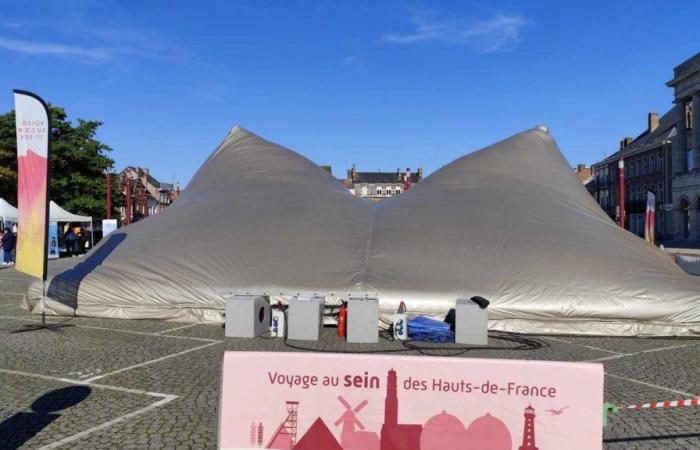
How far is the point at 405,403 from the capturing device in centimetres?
355

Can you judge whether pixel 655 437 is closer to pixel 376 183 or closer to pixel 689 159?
pixel 689 159

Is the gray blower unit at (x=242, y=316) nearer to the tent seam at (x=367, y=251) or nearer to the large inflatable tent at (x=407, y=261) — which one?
the large inflatable tent at (x=407, y=261)

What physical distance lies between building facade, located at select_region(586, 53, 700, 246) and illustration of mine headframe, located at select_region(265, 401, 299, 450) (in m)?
44.5

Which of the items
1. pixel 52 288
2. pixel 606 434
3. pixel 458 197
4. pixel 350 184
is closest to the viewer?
pixel 606 434

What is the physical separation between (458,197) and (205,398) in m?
8.51

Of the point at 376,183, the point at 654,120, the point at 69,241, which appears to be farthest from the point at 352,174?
the point at 69,241

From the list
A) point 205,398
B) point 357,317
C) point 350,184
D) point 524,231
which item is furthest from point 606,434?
point 350,184

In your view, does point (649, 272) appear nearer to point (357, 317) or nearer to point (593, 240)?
point (593, 240)

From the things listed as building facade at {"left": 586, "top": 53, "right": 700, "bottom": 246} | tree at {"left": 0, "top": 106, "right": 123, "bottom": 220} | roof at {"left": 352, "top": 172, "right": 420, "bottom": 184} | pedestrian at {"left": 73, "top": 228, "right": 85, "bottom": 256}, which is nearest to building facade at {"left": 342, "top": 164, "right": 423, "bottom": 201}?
roof at {"left": 352, "top": 172, "right": 420, "bottom": 184}

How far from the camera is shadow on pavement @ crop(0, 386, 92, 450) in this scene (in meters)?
4.64

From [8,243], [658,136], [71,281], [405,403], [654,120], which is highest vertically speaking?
[654,120]

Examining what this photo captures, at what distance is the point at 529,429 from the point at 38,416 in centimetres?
420

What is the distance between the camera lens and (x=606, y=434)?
4.78 m

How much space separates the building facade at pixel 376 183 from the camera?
115812 millimetres
